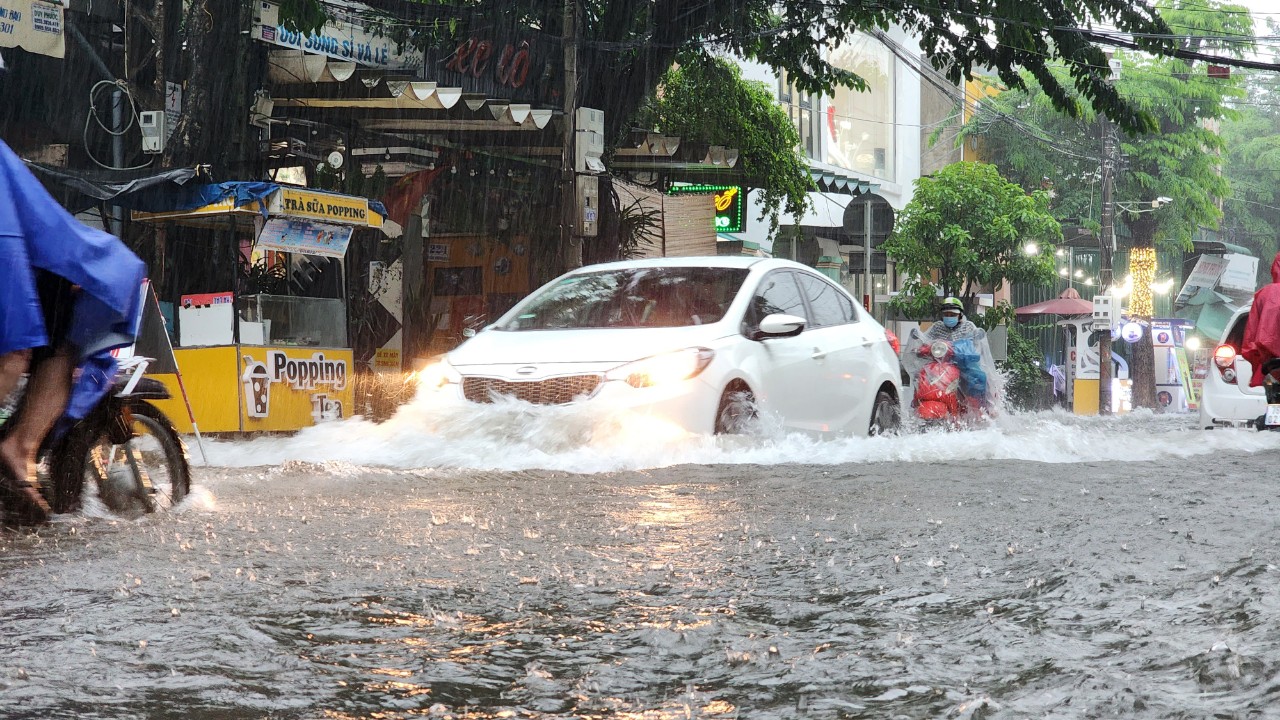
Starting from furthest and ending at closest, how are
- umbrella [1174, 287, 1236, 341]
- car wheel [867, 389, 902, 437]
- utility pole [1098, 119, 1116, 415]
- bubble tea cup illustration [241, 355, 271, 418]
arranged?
umbrella [1174, 287, 1236, 341], utility pole [1098, 119, 1116, 415], bubble tea cup illustration [241, 355, 271, 418], car wheel [867, 389, 902, 437]

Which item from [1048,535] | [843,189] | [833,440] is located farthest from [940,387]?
[843,189]

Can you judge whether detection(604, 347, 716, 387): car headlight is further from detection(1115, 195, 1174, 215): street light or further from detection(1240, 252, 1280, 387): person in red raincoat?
detection(1115, 195, 1174, 215): street light

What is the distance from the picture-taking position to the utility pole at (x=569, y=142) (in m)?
15.9

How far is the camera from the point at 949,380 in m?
13.1

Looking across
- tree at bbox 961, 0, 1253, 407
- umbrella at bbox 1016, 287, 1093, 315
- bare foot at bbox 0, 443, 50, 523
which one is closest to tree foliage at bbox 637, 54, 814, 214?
bare foot at bbox 0, 443, 50, 523

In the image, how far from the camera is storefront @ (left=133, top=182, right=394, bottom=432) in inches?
500

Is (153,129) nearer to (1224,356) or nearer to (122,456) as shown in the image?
(122,456)

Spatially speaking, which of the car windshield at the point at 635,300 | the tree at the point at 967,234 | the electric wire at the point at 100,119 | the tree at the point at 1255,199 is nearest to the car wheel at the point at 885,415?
the car windshield at the point at 635,300

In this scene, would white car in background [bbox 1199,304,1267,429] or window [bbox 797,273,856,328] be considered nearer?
window [bbox 797,273,856,328]

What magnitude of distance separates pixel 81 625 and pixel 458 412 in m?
4.88

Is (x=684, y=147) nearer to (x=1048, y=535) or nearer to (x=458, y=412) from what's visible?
(x=458, y=412)

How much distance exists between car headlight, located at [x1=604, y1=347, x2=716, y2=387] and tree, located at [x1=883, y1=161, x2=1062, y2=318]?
24.0 meters

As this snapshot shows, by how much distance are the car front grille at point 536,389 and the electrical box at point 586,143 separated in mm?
7852

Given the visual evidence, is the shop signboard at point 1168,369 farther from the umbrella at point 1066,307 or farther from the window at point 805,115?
the window at point 805,115
